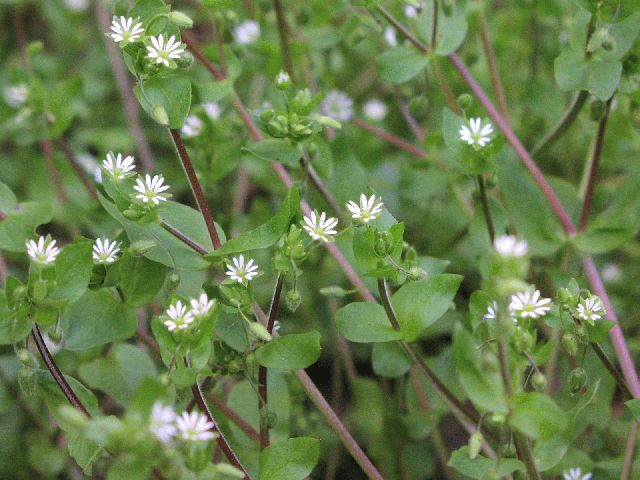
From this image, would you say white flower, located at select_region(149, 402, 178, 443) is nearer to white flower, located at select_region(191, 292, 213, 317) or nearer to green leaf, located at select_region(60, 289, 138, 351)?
white flower, located at select_region(191, 292, 213, 317)

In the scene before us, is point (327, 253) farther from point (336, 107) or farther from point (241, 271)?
point (241, 271)

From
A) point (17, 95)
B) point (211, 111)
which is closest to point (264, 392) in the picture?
point (211, 111)

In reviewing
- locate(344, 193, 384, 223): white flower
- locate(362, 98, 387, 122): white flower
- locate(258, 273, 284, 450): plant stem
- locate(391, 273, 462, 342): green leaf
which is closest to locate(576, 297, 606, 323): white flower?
locate(391, 273, 462, 342): green leaf

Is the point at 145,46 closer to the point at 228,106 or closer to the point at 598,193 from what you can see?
the point at 228,106

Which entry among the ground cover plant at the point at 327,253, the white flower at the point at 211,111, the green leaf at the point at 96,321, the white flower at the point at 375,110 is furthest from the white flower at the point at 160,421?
the white flower at the point at 375,110

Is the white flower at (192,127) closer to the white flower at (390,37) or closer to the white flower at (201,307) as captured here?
the white flower at (390,37)

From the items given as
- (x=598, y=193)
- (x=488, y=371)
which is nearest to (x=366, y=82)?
(x=598, y=193)

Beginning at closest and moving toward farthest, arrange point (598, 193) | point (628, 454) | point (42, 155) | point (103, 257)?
point (103, 257), point (628, 454), point (598, 193), point (42, 155)
